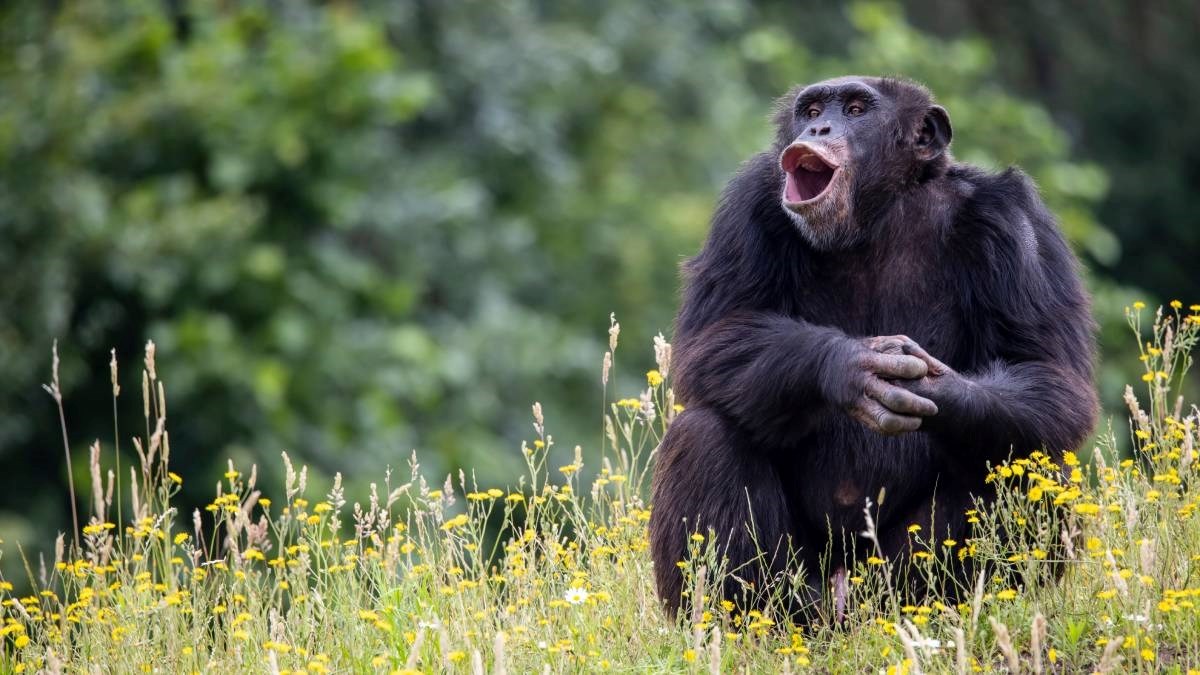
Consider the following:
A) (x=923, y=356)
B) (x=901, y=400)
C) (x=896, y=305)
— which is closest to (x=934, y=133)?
(x=896, y=305)

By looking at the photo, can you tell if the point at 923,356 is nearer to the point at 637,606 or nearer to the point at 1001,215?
the point at 1001,215

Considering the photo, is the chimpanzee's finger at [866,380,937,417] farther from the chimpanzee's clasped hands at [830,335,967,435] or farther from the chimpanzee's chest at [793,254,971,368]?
the chimpanzee's chest at [793,254,971,368]

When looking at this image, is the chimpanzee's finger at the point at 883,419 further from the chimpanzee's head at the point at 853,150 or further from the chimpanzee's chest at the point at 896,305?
the chimpanzee's head at the point at 853,150

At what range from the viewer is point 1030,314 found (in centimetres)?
642

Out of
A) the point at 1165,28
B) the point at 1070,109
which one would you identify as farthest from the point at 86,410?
the point at 1165,28

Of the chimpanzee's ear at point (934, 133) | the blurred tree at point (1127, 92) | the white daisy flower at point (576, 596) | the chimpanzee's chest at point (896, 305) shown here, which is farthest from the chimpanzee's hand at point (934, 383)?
the blurred tree at point (1127, 92)

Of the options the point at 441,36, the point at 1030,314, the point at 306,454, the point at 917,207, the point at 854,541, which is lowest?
the point at 306,454

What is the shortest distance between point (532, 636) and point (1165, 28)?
1009 inches

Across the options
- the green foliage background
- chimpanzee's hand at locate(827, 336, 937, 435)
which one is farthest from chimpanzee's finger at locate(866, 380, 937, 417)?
the green foliage background

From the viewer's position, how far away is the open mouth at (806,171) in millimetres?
6574

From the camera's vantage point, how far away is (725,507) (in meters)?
6.31

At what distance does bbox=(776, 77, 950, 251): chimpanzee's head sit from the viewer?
6.59 m

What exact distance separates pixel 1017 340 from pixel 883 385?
81 centimetres

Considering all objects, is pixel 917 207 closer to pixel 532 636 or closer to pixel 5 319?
pixel 532 636
